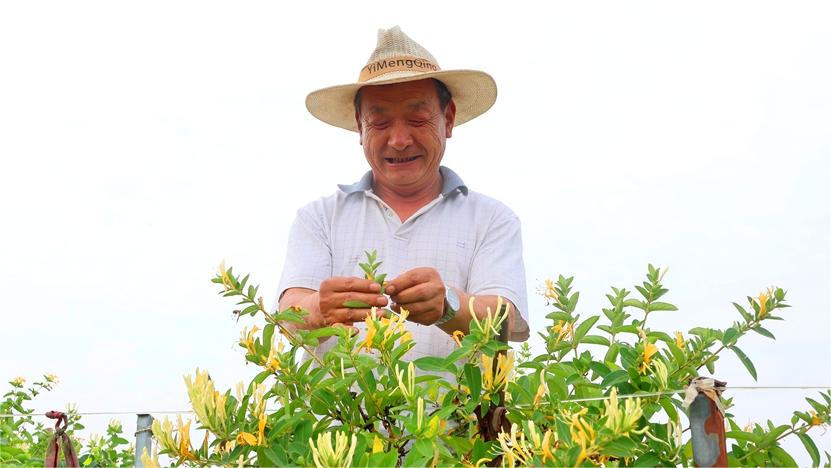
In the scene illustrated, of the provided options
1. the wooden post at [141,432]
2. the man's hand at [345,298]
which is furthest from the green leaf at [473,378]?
the wooden post at [141,432]

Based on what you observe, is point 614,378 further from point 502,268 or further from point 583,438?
point 502,268

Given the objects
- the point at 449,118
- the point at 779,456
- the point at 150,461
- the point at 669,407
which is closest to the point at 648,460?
the point at 669,407

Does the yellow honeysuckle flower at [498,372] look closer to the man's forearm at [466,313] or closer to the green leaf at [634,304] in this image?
the man's forearm at [466,313]

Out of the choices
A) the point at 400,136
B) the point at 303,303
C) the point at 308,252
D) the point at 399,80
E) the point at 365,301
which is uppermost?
the point at 399,80

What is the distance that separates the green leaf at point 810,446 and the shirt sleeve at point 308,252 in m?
1.40

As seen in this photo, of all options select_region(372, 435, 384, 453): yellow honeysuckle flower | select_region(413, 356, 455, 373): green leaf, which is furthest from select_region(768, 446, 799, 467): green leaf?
select_region(372, 435, 384, 453): yellow honeysuckle flower

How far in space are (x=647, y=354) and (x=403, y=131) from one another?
1.29m

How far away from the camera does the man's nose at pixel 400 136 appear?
2.53 meters

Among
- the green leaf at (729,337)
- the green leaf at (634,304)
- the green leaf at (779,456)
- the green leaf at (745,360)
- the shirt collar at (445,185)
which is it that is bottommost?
the green leaf at (779,456)

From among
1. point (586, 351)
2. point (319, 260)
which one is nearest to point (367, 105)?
point (319, 260)

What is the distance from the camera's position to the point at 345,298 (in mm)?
1690

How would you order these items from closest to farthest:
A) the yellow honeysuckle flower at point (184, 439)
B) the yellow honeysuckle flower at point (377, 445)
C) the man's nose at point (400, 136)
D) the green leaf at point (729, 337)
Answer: the yellow honeysuckle flower at point (377, 445)
the yellow honeysuckle flower at point (184, 439)
the green leaf at point (729, 337)
the man's nose at point (400, 136)

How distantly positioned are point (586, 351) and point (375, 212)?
48.8 inches

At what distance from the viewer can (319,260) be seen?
255 centimetres
